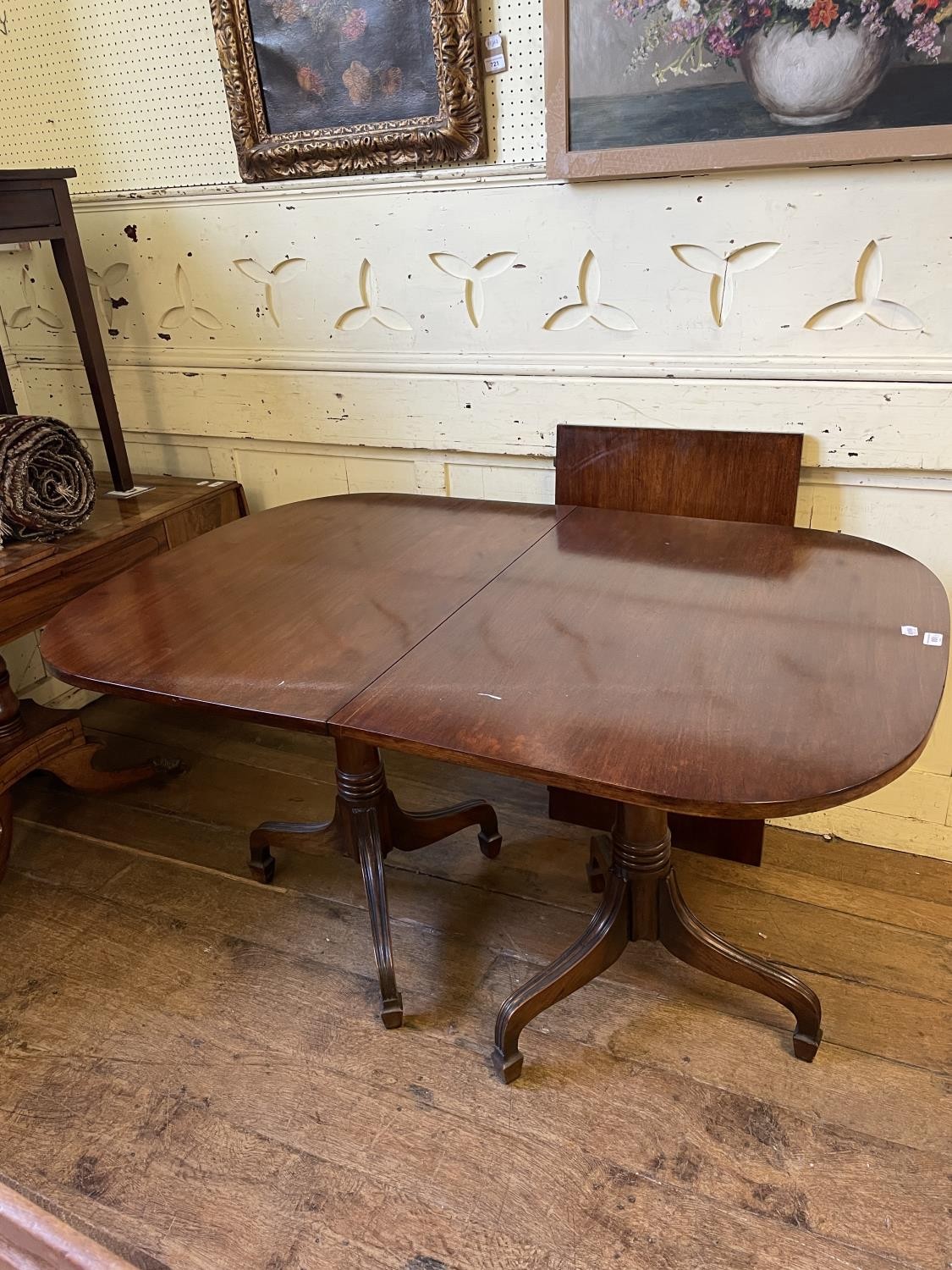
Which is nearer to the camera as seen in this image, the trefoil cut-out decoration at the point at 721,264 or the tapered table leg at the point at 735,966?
the tapered table leg at the point at 735,966

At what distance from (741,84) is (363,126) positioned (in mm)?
776

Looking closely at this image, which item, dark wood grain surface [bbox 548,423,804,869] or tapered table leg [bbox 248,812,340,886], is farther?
tapered table leg [bbox 248,812,340,886]

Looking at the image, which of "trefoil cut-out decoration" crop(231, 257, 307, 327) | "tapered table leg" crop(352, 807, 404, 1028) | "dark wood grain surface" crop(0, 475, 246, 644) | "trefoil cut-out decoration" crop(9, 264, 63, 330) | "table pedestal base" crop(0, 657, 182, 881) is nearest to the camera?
"tapered table leg" crop(352, 807, 404, 1028)

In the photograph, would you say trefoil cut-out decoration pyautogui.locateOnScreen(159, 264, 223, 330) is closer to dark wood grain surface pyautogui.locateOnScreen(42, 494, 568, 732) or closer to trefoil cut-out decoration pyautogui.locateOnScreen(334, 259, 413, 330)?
trefoil cut-out decoration pyautogui.locateOnScreen(334, 259, 413, 330)

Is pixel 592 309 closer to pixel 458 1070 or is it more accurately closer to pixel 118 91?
pixel 118 91

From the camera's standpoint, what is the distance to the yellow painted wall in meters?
1.60

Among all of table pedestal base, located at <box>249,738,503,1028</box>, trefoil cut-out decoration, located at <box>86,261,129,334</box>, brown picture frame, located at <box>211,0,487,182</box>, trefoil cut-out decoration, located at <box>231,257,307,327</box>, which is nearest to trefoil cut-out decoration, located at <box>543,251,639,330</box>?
brown picture frame, located at <box>211,0,487,182</box>

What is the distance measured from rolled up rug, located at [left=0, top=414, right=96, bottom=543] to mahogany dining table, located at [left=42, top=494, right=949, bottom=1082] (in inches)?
17.2

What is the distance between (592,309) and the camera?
1790 mm

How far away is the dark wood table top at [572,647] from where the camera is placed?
0.98m

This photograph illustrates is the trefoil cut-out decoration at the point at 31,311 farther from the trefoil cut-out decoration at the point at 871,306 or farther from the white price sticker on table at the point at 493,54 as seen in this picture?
the trefoil cut-out decoration at the point at 871,306

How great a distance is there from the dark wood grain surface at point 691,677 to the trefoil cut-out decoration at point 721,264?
0.50 meters

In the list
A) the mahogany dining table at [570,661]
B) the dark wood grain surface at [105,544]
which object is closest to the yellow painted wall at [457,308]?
the dark wood grain surface at [105,544]

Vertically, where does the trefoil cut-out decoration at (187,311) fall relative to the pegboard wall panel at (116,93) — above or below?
below
